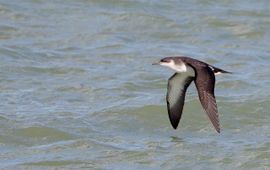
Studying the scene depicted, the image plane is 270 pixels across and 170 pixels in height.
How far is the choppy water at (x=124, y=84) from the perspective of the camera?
408 inches

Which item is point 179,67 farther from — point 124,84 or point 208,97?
point 124,84

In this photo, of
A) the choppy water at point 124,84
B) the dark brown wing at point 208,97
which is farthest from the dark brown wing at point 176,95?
the dark brown wing at point 208,97

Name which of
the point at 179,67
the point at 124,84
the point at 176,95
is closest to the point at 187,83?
the point at 176,95

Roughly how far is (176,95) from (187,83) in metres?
0.24

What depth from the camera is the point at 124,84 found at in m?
13.0

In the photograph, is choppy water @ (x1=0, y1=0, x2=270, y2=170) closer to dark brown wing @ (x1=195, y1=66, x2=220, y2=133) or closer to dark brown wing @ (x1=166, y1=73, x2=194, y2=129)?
dark brown wing @ (x1=166, y1=73, x2=194, y2=129)

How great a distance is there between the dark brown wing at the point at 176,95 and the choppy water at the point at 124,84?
16 centimetres

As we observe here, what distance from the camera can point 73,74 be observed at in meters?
13.4

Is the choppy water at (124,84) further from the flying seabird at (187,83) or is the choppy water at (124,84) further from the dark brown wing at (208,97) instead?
the dark brown wing at (208,97)

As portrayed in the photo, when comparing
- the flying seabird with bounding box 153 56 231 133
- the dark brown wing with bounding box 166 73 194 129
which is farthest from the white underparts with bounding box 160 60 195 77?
the dark brown wing with bounding box 166 73 194 129

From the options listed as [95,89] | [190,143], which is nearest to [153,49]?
[95,89]

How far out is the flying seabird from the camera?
9859 mm

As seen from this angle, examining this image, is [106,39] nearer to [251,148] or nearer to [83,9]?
[83,9]

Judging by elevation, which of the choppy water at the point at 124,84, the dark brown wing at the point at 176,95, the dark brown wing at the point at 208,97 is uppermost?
the dark brown wing at the point at 208,97
